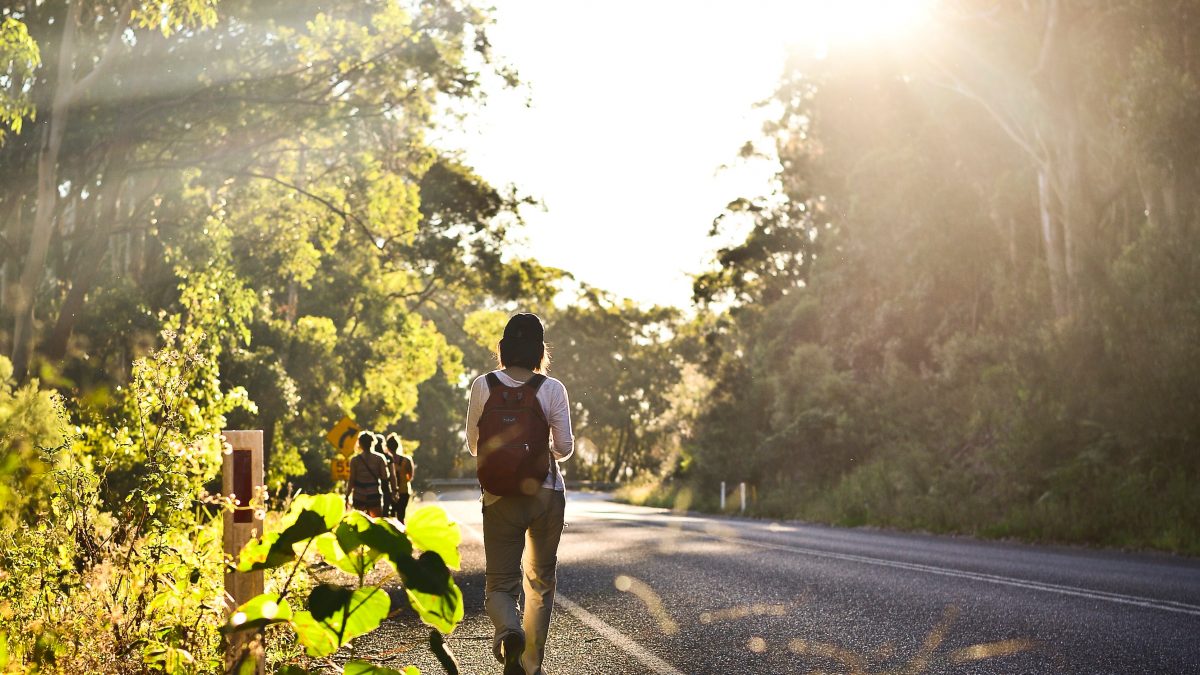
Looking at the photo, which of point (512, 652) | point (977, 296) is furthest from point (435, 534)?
point (977, 296)

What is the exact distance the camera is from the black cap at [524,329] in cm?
637

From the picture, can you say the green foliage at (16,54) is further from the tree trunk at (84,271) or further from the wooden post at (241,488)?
the tree trunk at (84,271)

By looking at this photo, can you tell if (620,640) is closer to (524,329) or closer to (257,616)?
(524,329)

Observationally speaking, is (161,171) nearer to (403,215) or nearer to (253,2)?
(253,2)

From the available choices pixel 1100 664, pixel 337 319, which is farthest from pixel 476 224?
pixel 1100 664

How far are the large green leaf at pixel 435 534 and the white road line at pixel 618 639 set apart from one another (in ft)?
12.3

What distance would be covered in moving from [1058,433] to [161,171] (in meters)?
16.4

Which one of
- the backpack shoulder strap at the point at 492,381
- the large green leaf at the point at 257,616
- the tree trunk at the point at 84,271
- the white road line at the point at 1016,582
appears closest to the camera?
the large green leaf at the point at 257,616

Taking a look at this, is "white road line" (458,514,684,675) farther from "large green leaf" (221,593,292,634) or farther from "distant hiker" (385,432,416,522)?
"distant hiker" (385,432,416,522)

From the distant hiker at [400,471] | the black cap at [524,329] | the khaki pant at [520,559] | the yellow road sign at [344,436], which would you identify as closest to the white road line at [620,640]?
the khaki pant at [520,559]

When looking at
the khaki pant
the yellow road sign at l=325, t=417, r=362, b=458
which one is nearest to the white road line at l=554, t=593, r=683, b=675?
the khaki pant

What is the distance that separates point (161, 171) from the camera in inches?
742

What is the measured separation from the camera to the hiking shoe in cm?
552

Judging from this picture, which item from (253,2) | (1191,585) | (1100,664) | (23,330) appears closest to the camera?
(1100,664)
